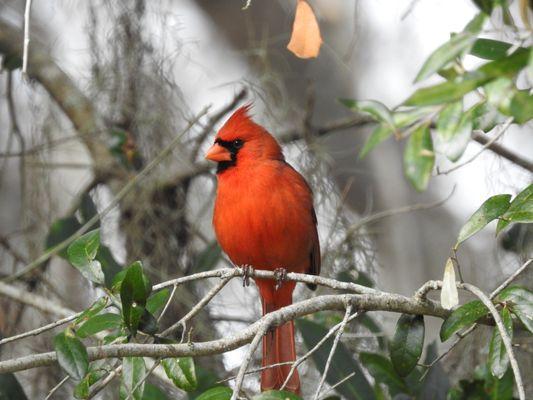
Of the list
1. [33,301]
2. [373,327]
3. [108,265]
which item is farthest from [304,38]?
[33,301]

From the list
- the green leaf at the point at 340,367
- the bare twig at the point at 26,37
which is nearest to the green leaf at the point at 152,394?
the green leaf at the point at 340,367

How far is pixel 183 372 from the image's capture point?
216 cm

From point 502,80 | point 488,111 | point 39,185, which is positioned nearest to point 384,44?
point 39,185

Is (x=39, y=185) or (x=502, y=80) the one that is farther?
(x=39, y=185)

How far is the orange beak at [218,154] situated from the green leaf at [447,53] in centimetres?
218

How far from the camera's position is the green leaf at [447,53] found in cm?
134

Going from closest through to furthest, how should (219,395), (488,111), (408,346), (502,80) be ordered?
(502,80) < (488,111) < (219,395) < (408,346)

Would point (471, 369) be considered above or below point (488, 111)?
below

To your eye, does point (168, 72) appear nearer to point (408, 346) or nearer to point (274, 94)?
point (274, 94)

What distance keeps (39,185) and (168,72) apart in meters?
0.73

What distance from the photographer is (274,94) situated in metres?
4.06

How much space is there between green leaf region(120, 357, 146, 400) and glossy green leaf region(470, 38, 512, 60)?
1.03 m

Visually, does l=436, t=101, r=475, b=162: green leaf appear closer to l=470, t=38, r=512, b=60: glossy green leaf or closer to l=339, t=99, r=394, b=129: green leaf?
l=339, t=99, r=394, b=129: green leaf

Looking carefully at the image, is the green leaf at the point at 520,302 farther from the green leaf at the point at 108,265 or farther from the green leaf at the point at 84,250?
the green leaf at the point at 108,265
